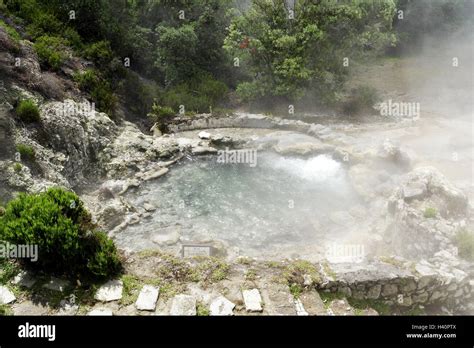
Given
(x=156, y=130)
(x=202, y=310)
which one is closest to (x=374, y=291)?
(x=202, y=310)

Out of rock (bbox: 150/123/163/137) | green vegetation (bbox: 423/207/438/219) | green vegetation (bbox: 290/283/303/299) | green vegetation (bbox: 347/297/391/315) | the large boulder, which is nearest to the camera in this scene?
green vegetation (bbox: 290/283/303/299)

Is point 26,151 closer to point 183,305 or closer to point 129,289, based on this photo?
point 129,289

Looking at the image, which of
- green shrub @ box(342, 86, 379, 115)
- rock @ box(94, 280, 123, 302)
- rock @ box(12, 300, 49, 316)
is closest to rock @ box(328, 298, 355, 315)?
rock @ box(94, 280, 123, 302)

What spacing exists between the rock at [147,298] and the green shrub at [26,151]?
955 cm

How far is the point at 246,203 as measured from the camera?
1680cm

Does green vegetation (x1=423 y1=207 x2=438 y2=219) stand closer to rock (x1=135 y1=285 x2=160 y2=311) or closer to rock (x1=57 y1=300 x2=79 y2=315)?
rock (x1=135 y1=285 x2=160 y2=311)

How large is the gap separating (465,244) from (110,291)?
1100cm

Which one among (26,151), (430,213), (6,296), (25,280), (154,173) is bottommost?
(6,296)

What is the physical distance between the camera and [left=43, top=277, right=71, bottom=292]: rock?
9555 millimetres

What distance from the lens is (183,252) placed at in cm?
1284

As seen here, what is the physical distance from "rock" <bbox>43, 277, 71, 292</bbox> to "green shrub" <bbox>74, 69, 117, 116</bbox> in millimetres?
14643

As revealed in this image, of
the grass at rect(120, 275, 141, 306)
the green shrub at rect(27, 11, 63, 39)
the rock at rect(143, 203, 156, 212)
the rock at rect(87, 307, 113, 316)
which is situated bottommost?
the rock at rect(87, 307, 113, 316)

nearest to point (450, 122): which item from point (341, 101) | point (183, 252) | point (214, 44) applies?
point (341, 101)
